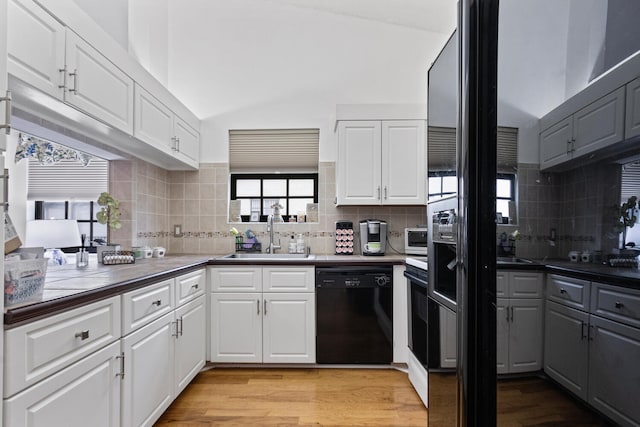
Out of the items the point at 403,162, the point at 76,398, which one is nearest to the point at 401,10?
the point at 403,162

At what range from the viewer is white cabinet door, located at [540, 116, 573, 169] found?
0.43m

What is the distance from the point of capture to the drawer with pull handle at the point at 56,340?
987mm

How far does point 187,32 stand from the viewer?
335 centimetres

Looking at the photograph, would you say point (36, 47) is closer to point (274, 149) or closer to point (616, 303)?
point (616, 303)

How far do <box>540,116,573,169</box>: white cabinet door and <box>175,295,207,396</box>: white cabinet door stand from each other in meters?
2.16

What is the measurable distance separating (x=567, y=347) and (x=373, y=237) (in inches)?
105

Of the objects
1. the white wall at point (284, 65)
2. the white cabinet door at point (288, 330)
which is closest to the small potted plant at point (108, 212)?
the white wall at point (284, 65)

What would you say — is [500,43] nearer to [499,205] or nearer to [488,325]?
[499,205]

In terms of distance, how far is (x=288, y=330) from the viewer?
267cm

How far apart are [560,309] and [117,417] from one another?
1.78 meters

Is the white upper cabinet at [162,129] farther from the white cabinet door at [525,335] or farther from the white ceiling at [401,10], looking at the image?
the white cabinet door at [525,335]

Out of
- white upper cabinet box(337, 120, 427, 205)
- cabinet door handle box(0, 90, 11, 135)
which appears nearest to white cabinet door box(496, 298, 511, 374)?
cabinet door handle box(0, 90, 11, 135)

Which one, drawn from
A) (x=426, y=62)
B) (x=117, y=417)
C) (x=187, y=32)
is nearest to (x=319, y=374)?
(x=117, y=417)

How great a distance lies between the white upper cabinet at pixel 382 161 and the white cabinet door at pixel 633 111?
8.86ft
